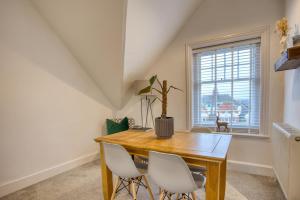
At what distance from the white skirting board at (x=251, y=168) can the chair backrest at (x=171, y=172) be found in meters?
1.84

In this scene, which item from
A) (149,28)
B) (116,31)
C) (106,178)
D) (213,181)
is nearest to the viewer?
(213,181)

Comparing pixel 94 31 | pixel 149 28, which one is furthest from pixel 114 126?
pixel 149 28

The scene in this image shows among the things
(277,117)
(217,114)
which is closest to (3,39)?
(217,114)

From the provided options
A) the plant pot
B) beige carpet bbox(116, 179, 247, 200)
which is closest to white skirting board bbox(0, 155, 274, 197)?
beige carpet bbox(116, 179, 247, 200)

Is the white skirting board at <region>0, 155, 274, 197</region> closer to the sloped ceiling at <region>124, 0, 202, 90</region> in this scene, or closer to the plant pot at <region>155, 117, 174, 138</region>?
the plant pot at <region>155, 117, 174, 138</region>

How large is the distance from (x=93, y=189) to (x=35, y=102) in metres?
1.52

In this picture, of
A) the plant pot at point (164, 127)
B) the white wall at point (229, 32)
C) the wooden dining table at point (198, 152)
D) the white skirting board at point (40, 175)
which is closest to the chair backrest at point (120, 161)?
the wooden dining table at point (198, 152)

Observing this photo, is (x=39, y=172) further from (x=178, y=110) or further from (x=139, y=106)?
(x=178, y=110)

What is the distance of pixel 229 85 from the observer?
2811mm

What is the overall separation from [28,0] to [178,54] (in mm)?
2506

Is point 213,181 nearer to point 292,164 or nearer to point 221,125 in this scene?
point 292,164

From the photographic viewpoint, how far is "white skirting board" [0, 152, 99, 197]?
2.10m

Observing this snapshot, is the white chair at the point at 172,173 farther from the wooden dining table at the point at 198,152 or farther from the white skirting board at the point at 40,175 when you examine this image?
the white skirting board at the point at 40,175

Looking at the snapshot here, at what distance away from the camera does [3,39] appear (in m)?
2.11
